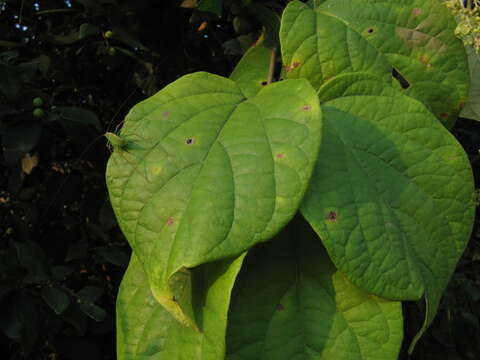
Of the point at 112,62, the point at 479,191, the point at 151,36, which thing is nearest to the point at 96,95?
the point at 112,62

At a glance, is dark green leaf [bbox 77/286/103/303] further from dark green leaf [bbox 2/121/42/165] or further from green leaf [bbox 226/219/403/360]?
green leaf [bbox 226/219/403/360]

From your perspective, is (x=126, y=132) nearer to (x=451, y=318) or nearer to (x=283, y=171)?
(x=283, y=171)

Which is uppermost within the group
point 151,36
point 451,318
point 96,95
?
point 151,36

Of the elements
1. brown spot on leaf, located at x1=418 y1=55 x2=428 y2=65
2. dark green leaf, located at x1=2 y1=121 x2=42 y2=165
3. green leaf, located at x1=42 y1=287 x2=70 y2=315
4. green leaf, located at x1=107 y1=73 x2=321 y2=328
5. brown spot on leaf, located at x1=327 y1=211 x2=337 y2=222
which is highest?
brown spot on leaf, located at x1=418 y1=55 x2=428 y2=65

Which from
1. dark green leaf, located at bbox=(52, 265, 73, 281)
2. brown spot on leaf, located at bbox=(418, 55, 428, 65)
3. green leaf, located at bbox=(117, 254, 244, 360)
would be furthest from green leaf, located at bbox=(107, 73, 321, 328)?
dark green leaf, located at bbox=(52, 265, 73, 281)

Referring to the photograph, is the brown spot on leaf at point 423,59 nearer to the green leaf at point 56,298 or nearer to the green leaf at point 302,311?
the green leaf at point 302,311

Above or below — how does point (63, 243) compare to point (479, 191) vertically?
below

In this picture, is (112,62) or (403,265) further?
(112,62)
